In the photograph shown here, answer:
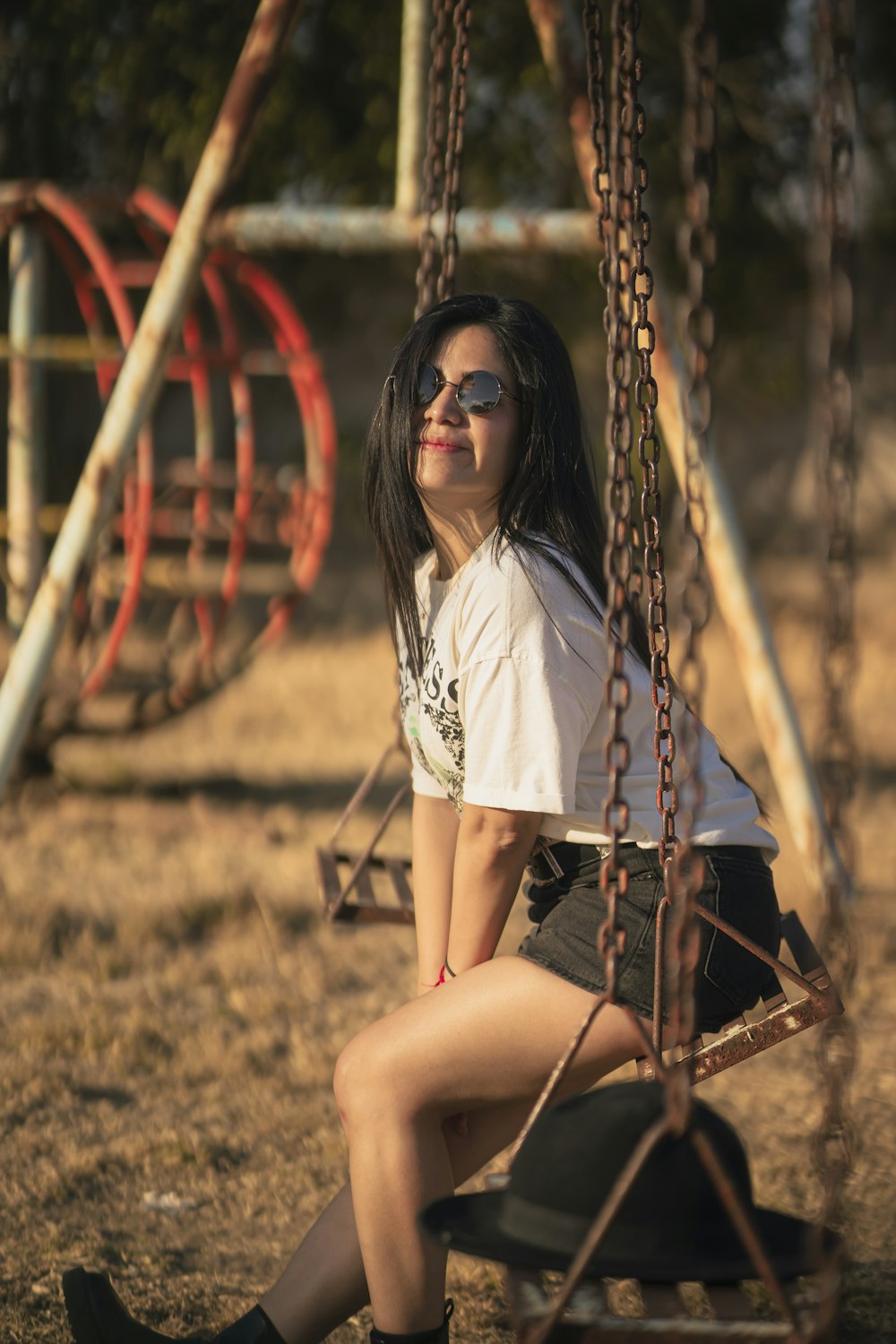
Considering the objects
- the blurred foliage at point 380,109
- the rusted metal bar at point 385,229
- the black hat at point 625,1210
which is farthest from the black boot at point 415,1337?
the blurred foliage at point 380,109

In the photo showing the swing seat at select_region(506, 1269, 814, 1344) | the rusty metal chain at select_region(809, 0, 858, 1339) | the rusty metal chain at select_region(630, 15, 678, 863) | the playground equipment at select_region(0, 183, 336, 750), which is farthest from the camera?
the playground equipment at select_region(0, 183, 336, 750)

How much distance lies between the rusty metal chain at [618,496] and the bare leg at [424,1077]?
20cm

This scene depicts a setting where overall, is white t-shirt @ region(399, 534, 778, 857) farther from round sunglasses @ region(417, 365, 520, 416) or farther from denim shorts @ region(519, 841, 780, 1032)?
round sunglasses @ region(417, 365, 520, 416)

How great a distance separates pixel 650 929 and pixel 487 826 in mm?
241

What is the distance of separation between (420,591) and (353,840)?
317 centimetres

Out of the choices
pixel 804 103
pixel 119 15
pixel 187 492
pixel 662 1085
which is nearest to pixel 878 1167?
pixel 662 1085

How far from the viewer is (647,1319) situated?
1304 millimetres

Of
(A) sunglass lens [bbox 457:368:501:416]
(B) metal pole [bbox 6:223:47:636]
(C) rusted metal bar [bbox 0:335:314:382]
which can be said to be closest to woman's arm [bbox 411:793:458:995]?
(A) sunglass lens [bbox 457:368:501:416]

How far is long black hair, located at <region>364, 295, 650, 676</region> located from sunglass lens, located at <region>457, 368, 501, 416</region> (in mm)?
42

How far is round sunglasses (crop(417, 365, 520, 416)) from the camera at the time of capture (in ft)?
6.20

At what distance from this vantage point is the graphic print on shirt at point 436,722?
6.11 ft

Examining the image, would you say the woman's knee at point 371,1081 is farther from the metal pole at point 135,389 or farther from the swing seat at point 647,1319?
the metal pole at point 135,389

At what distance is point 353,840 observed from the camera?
5.11 meters

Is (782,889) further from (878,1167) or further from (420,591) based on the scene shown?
(420,591)
